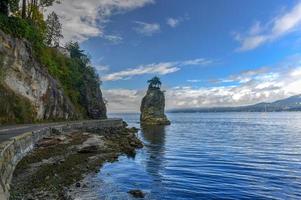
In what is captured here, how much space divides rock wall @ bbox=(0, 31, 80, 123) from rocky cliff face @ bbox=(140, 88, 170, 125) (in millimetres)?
82097

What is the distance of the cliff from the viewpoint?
42.1 m

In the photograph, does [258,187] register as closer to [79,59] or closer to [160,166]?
[160,166]

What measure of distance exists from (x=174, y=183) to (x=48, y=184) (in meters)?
9.46

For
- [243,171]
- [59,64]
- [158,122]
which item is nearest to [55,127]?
[243,171]

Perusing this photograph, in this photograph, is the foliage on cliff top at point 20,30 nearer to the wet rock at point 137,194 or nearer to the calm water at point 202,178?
the calm water at point 202,178

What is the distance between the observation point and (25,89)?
1875 inches

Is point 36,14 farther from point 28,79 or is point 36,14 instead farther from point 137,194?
point 137,194

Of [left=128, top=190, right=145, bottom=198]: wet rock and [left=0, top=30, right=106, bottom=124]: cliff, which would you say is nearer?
[left=128, top=190, right=145, bottom=198]: wet rock

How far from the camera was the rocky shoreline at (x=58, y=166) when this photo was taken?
60.1ft

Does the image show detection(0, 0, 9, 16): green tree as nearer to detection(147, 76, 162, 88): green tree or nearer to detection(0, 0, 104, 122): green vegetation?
detection(0, 0, 104, 122): green vegetation

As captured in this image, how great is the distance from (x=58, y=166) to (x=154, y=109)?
396 feet

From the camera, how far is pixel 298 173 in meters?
28.7

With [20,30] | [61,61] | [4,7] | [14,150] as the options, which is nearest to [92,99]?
[61,61]

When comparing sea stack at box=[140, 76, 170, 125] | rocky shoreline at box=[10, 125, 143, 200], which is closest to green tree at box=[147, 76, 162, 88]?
sea stack at box=[140, 76, 170, 125]
